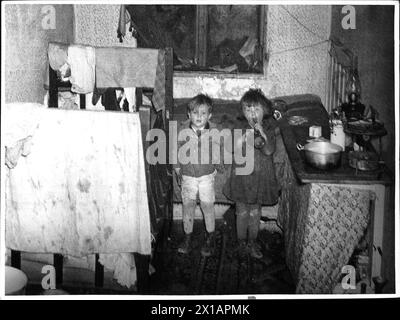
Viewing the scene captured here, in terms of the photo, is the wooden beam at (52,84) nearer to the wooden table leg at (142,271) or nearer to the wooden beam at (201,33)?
the wooden table leg at (142,271)

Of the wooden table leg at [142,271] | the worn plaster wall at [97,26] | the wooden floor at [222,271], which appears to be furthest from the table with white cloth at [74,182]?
the worn plaster wall at [97,26]

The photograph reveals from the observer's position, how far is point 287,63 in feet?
11.7

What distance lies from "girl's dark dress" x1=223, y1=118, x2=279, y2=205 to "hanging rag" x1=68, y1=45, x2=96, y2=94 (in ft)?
2.65

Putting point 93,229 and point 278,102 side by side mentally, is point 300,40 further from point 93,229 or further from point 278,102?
point 93,229

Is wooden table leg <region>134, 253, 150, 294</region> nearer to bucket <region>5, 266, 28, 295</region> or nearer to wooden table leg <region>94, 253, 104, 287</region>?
wooden table leg <region>94, 253, 104, 287</region>

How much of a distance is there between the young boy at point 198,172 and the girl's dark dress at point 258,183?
0.12 meters

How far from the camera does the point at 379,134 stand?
2.27 metres

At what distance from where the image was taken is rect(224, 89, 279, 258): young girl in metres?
2.57

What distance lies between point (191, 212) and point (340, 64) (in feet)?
4.41

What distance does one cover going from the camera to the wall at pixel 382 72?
227cm

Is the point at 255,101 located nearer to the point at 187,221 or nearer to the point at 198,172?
the point at 198,172

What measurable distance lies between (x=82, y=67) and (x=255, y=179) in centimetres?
97
